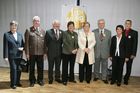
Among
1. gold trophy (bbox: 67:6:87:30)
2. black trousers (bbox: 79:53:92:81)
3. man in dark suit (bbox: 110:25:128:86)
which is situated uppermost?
gold trophy (bbox: 67:6:87:30)

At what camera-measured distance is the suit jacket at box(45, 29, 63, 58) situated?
233 inches

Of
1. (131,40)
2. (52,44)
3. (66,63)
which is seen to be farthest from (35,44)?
(131,40)

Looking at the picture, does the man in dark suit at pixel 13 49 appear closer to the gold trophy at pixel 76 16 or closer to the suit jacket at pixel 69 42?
the suit jacket at pixel 69 42

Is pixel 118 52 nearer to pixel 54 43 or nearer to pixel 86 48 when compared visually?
pixel 86 48

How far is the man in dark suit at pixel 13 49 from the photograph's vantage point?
553 centimetres

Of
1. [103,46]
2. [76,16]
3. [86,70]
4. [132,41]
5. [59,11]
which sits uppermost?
[59,11]

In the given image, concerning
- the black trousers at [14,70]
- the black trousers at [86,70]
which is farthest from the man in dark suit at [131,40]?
the black trousers at [14,70]

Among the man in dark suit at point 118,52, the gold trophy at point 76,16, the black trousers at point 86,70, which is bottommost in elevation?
the black trousers at point 86,70

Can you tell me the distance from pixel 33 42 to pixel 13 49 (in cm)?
45

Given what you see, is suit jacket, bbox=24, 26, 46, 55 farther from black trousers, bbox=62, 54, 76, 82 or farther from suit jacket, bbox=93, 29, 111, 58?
suit jacket, bbox=93, 29, 111, 58

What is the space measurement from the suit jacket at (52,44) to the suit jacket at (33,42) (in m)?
0.22

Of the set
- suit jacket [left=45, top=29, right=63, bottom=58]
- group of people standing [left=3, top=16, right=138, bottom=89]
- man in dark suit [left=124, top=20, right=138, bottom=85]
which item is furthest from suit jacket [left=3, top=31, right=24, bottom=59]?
man in dark suit [left=124, top=20, right=138, bottom=85]

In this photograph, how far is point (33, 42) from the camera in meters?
5.71

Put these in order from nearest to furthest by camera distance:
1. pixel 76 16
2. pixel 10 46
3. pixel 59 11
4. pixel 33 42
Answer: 1. pixel 10 46
2. pixel 33 42
3. pixel 76 16
4. pixel 59 11
